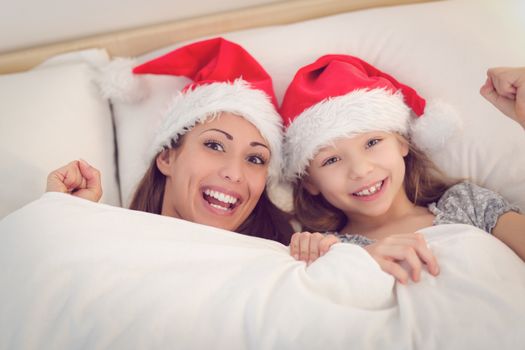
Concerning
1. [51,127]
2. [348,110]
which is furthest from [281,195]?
[51,127]

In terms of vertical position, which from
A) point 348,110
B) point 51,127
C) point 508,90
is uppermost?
point 508,90

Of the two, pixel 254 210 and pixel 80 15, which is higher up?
pixel 80 15

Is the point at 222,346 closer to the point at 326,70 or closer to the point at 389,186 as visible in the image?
the point at 389,186

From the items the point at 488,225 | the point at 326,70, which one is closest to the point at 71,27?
the point at 326,70

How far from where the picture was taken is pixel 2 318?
0.82m

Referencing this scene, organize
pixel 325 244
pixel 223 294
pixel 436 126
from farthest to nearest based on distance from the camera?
pixel 436 126 < pixel 325 244 < pixel 223 294

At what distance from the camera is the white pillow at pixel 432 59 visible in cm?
127

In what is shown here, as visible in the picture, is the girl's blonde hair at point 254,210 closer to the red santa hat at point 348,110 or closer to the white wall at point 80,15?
the red santa hat at point 348,110

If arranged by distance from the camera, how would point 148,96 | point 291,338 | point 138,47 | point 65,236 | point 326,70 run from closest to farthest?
point 291,338, point 65,236, point 326,70, point 148,96, point 138,47

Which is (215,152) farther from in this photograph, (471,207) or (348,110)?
(471,207)

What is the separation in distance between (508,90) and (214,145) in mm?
665

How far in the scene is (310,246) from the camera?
3.34 ft

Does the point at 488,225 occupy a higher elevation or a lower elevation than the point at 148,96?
lower

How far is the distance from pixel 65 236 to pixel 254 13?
0.98 m
